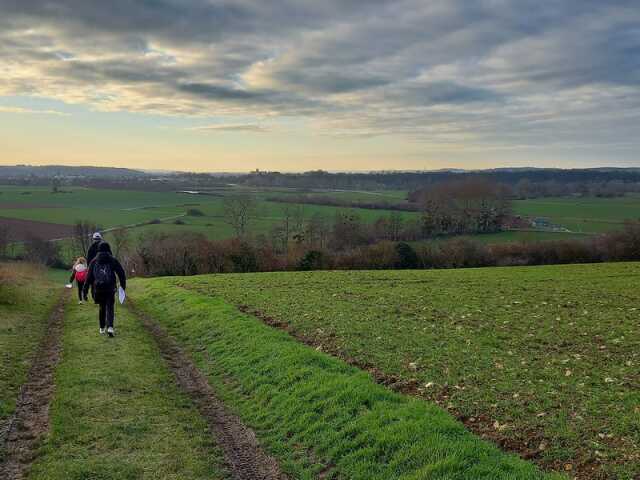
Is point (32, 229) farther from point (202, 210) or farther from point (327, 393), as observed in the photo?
point (327, 393)

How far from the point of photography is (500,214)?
311 ft

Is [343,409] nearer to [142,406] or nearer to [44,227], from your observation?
[142,406]

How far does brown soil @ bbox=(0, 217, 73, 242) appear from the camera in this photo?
78438mm

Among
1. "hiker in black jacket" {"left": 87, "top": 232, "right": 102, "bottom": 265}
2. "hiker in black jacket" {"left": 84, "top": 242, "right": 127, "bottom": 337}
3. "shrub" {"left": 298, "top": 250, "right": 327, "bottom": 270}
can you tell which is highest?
"hiker in black jacket" {"left": 87, "top": 232, "right": 102, "bottom": 265}

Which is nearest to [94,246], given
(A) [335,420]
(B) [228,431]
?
(B) [228,431]

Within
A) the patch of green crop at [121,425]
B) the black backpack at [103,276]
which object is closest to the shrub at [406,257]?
the black backpack at [103,276]

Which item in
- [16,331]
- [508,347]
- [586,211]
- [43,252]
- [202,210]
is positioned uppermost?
[586,211]

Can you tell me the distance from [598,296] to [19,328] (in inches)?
915

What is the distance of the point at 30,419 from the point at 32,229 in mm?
86449

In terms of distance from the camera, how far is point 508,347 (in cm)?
1318

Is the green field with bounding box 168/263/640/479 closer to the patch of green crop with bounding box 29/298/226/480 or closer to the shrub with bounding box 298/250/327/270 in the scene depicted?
the patch of green crop with bounding box 29/298/226/480

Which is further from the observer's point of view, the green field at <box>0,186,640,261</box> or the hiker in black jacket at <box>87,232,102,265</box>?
the green field at <box>0,186,640,261</box>

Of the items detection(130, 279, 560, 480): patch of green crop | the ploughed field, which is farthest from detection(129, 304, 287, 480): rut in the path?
detection(130, 279, 560, 480): patch of green crop

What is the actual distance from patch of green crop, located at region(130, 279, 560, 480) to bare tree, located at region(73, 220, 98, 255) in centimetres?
7859
